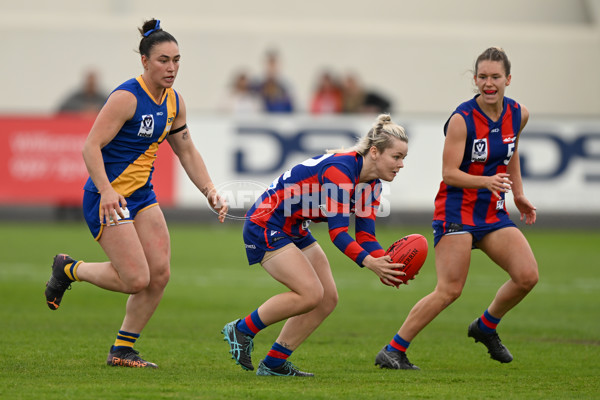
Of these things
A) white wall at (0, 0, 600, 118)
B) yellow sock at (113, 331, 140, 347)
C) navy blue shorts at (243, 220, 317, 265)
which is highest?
white wall at (0, 0, 600, 118)

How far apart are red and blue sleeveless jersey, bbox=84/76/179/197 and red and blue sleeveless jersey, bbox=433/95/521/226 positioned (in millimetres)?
2077

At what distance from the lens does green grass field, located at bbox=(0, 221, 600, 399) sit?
5.93m

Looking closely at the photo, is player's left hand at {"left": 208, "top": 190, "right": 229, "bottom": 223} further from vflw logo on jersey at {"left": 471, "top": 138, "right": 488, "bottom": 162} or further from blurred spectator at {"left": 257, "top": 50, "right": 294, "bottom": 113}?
blurred spectator at {"left": 257, "top": 50, "right": 294, "bottom": 113}

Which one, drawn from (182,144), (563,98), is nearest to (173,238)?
(182,144)

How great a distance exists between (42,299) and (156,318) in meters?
1.71

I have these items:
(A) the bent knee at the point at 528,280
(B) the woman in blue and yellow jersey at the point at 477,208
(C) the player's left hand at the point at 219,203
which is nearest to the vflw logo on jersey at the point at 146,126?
(C) the player's left hand at the point at 219,203

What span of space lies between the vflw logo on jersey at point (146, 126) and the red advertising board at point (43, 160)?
1072cm

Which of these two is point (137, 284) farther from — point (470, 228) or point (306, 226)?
point (470, 228)

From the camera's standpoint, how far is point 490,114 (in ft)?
22.7

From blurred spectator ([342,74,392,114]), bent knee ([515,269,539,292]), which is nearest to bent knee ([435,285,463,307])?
bent knee ([515,269,539,292])

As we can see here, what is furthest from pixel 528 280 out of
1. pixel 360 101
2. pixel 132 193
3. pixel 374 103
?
pixel 374 103

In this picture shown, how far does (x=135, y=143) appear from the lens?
6691 millimetres

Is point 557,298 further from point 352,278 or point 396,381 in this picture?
point 396,381

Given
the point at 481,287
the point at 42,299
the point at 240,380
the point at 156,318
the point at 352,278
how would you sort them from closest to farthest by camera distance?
the point at 240,380 → the point at 156,318 → the point at 42,299 → the point at 481,287 → the point at 352,278
